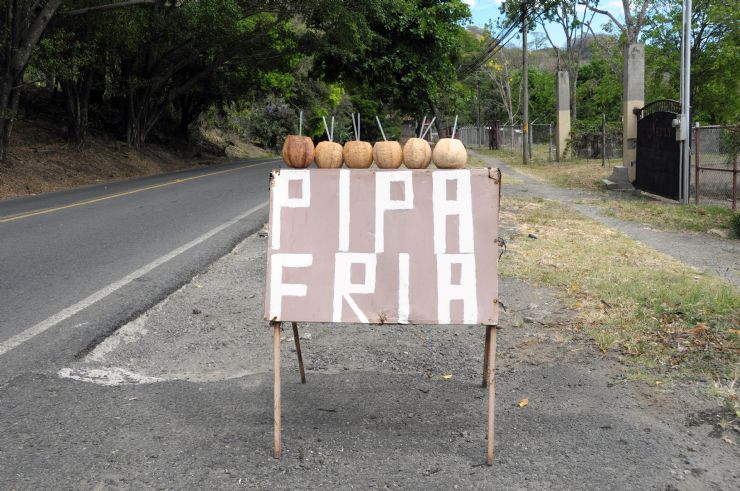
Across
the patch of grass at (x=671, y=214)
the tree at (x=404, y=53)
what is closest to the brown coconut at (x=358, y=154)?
the patch of grass at (x=671, y=214)

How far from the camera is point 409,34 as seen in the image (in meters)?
28.8

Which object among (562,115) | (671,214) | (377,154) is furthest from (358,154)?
(562,115)

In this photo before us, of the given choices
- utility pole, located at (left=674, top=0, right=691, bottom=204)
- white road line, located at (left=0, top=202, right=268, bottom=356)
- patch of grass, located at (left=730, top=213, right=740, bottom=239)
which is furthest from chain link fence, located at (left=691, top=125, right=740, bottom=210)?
white road line, located at (left=0, top=202, right=268, bottom=356)

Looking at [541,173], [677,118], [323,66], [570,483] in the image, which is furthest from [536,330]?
[323,66]

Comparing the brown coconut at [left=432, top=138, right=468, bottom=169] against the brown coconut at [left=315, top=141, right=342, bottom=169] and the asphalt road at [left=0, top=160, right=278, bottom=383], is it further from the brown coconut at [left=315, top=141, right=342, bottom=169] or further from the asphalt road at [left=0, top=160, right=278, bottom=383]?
the asphalt road at [left=0, top=160, right=278, bottom=383]

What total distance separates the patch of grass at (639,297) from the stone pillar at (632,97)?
8871 millimetres

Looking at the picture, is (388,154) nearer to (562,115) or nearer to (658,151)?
(658,151)

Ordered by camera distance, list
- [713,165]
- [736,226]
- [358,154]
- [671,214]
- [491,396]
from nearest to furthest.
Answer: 1. [491,396]
2. [358,154]
3. [736,226]
4. [671,214]
5. [713,165]

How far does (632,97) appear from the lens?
18438 mm

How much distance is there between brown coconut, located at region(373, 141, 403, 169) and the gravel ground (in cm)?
139

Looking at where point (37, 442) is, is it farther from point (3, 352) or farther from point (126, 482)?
point (3, 352)

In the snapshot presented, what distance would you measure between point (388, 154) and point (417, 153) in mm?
157

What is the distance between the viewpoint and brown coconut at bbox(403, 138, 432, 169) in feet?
12.5

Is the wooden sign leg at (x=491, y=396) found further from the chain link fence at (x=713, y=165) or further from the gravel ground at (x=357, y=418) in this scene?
the chain link fence at (x=713, y=165)
